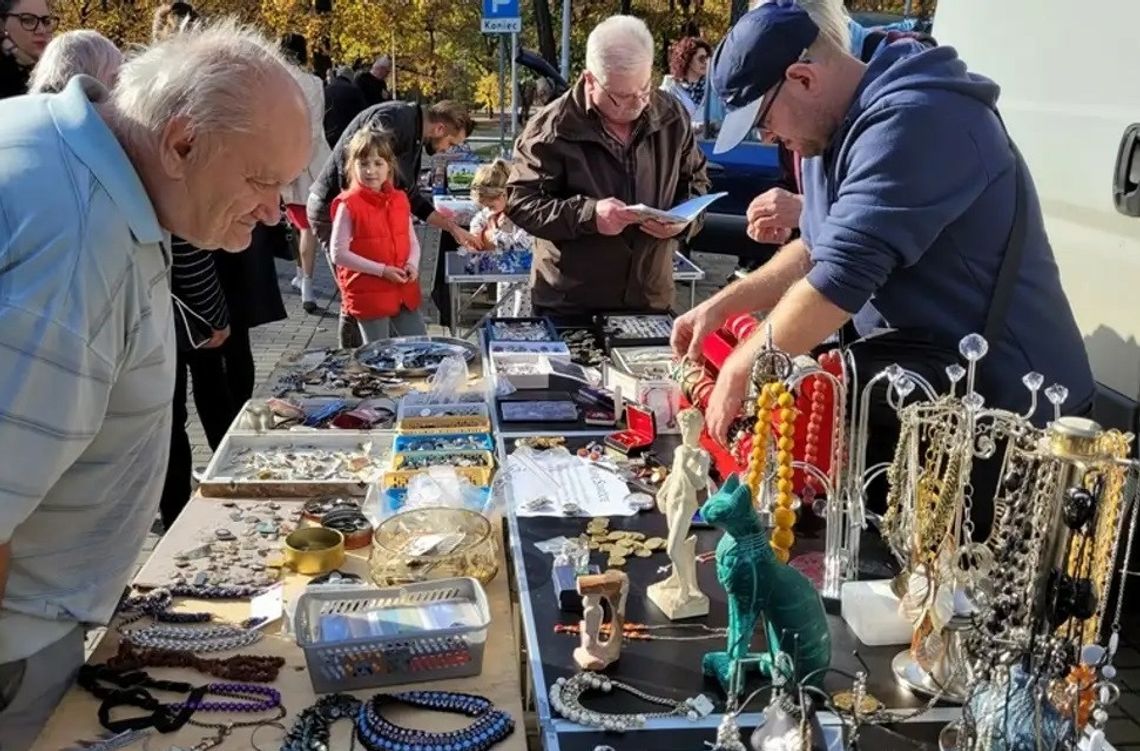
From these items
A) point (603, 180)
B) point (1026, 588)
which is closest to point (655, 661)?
point (1026, 588)

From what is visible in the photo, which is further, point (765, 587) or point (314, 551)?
point (314, 551)

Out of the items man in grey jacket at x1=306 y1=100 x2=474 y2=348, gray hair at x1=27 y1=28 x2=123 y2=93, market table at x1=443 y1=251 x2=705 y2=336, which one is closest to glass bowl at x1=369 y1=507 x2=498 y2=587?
gray hair at x1=27 y1=28 x2=123 y2=93

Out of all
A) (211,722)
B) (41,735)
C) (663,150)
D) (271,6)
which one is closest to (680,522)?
(211,722)

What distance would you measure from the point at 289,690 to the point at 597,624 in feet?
1.64

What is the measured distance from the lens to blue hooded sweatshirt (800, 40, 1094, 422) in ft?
5.82

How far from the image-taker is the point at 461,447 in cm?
244

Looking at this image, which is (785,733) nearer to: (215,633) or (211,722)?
(211,722)

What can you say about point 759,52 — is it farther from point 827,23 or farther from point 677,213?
point 677,213

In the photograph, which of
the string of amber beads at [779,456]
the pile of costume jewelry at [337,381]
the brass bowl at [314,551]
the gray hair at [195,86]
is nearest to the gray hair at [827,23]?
the string of amber beads at [779,456]

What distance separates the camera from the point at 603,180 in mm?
3465

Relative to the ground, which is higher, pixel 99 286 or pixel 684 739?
pixel 99 286

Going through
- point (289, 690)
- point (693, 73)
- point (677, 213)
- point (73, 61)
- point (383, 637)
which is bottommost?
point (289, 690)

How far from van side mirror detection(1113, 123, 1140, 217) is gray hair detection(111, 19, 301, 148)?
6.83 feet

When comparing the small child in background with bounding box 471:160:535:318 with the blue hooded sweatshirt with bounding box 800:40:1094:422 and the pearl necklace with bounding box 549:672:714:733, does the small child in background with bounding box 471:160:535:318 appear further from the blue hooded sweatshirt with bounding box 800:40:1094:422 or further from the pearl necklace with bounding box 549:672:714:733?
the pearl necklace with bounding box 549:672:714:733
